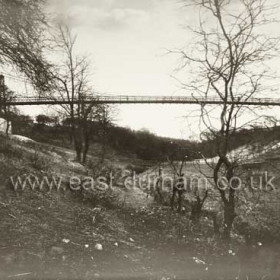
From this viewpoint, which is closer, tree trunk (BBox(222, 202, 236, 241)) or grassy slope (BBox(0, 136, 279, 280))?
grassy slope (BBox(0, 136, 279, 280))

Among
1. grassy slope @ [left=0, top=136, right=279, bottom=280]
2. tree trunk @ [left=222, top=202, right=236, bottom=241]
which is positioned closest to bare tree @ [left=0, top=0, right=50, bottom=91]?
grassy slope @ [left=0, top=136, right=279, bottom=280]

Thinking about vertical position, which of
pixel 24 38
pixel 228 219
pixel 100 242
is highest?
pixel 24 38

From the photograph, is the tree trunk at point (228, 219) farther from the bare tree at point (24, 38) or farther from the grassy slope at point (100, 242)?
the bare tree at point (24, 38)

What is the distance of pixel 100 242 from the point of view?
673 centimetres

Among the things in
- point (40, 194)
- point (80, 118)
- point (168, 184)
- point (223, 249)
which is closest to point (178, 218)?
point (223, 249)

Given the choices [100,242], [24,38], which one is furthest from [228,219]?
[24,38]

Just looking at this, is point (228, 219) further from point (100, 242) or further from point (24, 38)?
point (24, 38)

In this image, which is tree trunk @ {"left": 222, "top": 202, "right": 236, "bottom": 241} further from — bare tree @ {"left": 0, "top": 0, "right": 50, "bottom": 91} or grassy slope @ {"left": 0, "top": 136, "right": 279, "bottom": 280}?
bare tree @ {"left": 0, "top": 0, "right": 50, "bottom": 91}

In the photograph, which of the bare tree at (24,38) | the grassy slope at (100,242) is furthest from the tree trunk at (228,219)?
the bare tree at (24,38)

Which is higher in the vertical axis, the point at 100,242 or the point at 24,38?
the point at 24,38

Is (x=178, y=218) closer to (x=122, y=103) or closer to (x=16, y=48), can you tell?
(x=16, y=48)

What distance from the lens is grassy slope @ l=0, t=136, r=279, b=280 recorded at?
5.78 m

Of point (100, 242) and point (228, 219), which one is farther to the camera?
point (228, 219)

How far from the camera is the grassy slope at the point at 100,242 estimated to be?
578 centimetres
